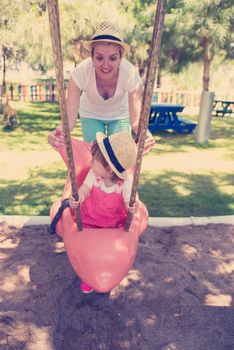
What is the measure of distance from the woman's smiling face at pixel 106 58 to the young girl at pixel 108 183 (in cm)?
65

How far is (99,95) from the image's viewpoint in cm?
342

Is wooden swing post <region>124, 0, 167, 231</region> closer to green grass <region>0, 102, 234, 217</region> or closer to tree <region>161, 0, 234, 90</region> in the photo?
green grass <region>0, 102, 234, 217</region>

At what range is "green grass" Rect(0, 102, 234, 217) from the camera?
4969 mm

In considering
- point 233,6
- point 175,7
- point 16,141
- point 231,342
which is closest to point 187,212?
point 231,342

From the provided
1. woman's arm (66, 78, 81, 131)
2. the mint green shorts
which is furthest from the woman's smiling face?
the mint green shorts

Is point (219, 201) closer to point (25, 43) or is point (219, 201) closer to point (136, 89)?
point (136, 89)

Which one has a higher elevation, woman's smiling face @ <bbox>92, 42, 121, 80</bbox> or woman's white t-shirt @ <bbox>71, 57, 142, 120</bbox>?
woman's smiling face @ <bbox>92, 42, 121, 80</bbox>

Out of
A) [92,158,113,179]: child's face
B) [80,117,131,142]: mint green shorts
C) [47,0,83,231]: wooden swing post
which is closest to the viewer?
[47,0,83,231]: wooden swing post

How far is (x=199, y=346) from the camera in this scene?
254 centimetres

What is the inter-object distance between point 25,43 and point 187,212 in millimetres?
8449

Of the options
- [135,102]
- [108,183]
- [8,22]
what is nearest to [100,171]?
[108,183]

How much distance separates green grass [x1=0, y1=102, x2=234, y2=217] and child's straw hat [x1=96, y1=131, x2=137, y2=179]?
7.38ft

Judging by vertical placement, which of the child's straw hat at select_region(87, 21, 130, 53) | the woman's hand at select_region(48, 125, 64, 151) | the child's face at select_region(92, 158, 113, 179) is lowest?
the child's face at select_region(92, 158, 113, 179)

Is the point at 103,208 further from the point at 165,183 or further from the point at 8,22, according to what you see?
the point at 8,22
